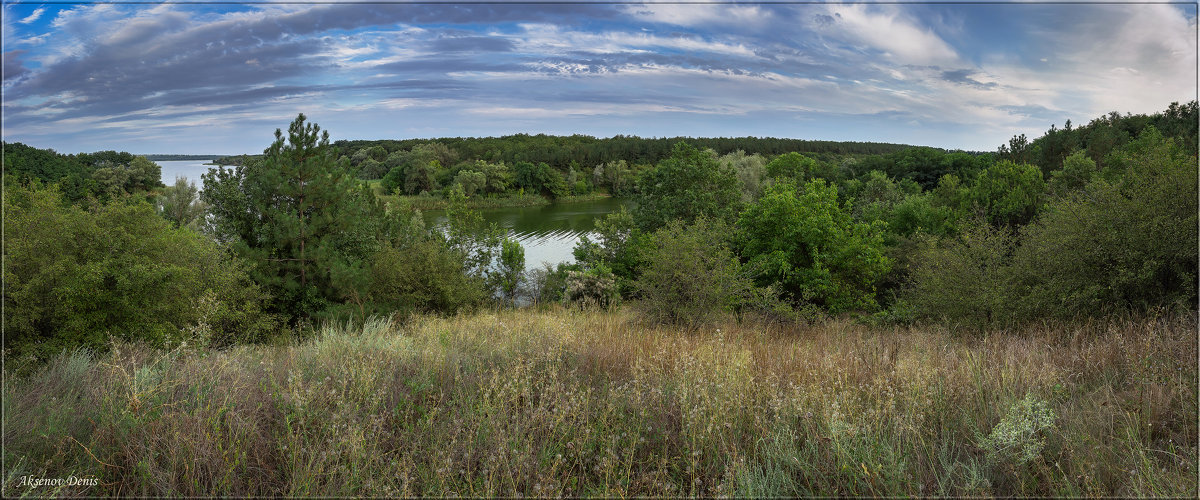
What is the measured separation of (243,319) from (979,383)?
16.2 m

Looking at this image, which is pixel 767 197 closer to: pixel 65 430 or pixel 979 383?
pixel 979 383

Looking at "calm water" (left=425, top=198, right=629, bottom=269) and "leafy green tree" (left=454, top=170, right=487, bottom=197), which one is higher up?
"leafy green tree" (left=454, top=170, right=487, bottom=197)

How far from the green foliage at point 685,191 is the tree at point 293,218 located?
51.2 feet

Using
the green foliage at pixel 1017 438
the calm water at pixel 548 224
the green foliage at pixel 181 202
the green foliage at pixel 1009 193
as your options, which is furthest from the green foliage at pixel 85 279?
the green foliage at pixel 1009 193

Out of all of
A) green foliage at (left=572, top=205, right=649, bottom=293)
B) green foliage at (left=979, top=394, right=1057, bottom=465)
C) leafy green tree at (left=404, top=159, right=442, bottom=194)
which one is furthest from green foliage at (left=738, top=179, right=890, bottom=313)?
leafy green tree at (left=404, top=159, right=442, bottom=194)

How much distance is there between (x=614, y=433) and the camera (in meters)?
3.55

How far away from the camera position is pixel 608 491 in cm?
289

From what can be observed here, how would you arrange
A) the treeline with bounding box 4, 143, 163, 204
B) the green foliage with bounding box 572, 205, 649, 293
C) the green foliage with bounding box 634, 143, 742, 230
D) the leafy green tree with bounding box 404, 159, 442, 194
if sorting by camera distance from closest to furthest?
the treeline with bounding box 4, 143, 163, 204
the green foliage with bounding box 634, 143, 742, 230
the green foliage with bounding box 572, 205, 649, 293
the leafy green tree with bounding box 404, 159, 442, 194

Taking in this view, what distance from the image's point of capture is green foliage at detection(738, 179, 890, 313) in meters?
22.3

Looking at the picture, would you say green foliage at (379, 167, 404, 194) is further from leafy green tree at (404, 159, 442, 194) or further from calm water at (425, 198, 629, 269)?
calm water at (425, 198, 629, 269)

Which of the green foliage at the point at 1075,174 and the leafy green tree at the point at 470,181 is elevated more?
the leafy green tree at the point at 470,181

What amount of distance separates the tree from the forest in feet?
0.33

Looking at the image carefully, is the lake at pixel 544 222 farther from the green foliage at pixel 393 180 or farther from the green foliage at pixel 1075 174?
the green foliage at pixel 1075 174

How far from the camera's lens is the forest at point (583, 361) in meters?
3.05
